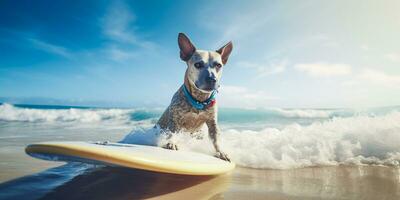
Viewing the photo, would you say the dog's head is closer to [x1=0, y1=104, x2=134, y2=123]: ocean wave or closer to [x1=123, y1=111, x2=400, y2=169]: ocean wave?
[x1=123, y1=111, x2=400, y2=169]: ocean wave

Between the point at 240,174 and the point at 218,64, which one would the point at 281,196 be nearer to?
the point at 240,174

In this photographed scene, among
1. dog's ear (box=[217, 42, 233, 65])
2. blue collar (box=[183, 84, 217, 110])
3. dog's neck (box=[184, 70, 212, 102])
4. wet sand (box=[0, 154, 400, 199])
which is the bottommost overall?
wet sand (box=[0, 154, 400, 199])

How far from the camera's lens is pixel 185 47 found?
11.7 ft

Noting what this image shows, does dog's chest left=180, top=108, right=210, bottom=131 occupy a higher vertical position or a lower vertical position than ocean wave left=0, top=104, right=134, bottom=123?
lower

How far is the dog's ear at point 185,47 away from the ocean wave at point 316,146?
1.07 metres

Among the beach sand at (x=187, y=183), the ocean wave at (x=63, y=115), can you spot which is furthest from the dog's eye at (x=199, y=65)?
the ocean wave at (x=63, y=115)

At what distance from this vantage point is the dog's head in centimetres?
314

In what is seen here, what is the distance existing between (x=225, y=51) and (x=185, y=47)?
55 cm

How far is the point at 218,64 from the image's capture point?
3357 mm

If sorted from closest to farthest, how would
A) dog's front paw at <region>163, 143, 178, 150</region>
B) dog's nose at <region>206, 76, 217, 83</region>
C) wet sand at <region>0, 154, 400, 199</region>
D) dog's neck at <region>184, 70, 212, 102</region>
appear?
1. wet sand at <region>0, 154, 400, 199</region>
2. dog's nose at <region>206, 76, 217, 83</region>
3. dog's front paw at <region>163, 143, 178, 150</region>
4. dog's neck at <region>184, 70, 212, 102</region>

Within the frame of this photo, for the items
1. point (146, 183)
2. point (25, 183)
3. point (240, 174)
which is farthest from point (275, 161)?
point (25, 183)

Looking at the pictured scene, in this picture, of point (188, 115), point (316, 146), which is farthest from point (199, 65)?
point (316, 146)

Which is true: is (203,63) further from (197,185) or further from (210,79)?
(197,185)

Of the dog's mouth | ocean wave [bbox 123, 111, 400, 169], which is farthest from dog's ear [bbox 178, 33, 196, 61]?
ocean wave [bbox 123, 111, 400, 169]
